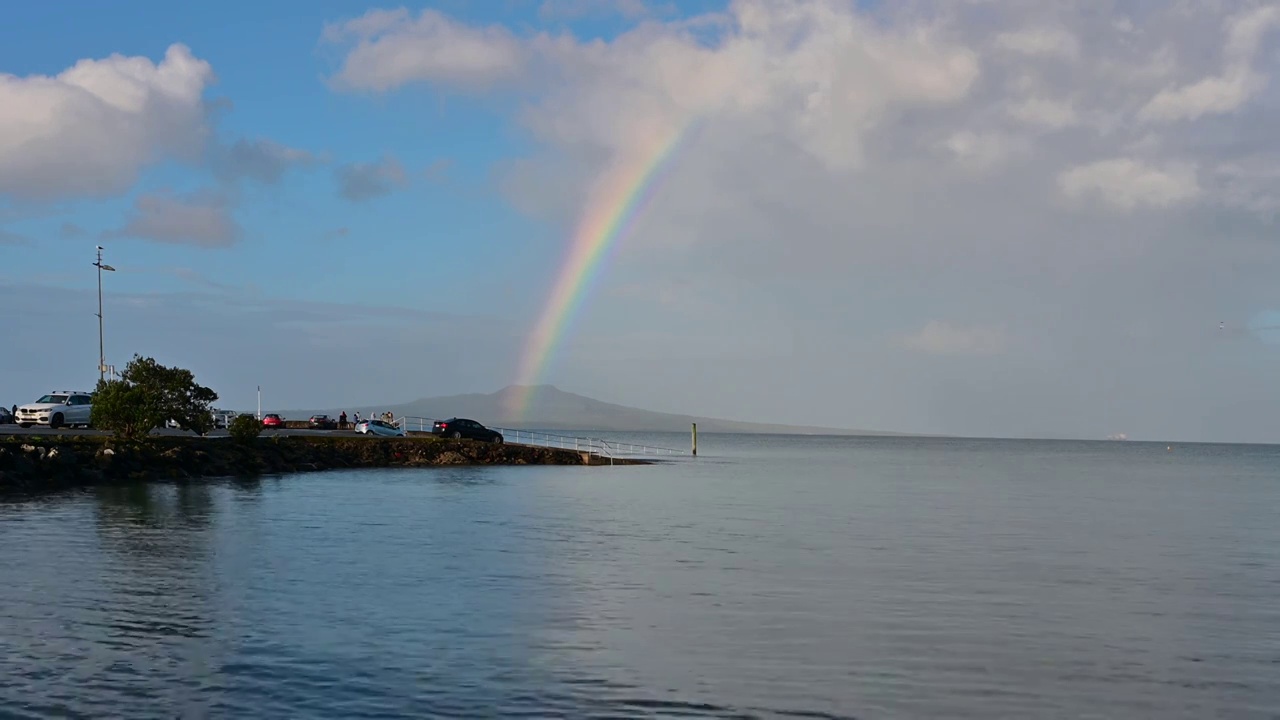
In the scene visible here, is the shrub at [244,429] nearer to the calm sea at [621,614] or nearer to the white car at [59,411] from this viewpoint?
the white car at [59,411]

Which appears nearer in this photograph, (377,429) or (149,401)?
(149,401)

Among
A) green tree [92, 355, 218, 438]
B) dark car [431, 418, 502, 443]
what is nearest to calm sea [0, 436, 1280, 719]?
green tree [92, 355, 218, 438]

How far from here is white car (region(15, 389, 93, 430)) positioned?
7444 cm

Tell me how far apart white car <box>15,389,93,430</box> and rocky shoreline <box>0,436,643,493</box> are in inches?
393

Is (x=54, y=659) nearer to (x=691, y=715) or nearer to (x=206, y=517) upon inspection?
(x=691, y=715)

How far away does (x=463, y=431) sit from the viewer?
94000 mm

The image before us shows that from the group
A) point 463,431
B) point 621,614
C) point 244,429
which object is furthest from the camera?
point 463,431

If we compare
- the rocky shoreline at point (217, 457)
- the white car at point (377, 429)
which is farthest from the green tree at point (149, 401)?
the white car at point (377, 429)

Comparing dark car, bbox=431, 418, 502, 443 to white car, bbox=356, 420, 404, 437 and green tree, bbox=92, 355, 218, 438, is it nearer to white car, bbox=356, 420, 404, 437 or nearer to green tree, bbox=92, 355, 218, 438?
white car, bbox=356, 420, 404, 437

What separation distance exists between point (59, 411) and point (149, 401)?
1485 cm

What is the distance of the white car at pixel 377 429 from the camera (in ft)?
309

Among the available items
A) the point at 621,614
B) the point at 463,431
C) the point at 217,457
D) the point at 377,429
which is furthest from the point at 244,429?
the point at 621,614

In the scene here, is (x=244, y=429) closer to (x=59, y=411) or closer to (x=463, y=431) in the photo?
(x=59, y=411)

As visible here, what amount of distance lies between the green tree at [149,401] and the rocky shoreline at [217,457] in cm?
131
